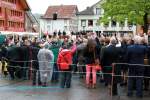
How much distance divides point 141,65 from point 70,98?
8.31ft

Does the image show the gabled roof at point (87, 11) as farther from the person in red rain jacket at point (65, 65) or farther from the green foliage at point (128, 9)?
the person in red rain jacket at point (65, 65)

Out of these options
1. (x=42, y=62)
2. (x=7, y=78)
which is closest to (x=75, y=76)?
(x=7, y=78)

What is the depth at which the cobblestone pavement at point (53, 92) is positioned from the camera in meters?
18.2

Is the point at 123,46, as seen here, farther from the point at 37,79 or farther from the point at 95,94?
the point at 37,79

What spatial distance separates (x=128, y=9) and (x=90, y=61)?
3952cm

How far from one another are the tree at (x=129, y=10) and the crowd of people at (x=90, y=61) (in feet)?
102

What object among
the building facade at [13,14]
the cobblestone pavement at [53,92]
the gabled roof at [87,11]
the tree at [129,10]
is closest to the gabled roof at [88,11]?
the gabled roof at [87,11]

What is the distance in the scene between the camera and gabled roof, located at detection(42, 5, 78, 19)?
418ft

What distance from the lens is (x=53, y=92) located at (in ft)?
64.3

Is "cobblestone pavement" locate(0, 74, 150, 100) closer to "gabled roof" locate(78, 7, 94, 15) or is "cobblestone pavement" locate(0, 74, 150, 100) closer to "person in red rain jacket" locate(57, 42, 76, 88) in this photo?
"person in red rain jacket" locate(57, 42, 76, 88)

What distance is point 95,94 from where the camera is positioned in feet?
62.6

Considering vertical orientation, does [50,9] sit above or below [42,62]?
above

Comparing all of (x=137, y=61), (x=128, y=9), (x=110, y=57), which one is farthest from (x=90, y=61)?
(x=128, y=9)

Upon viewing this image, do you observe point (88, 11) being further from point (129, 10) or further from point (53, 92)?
point (53, 92)
